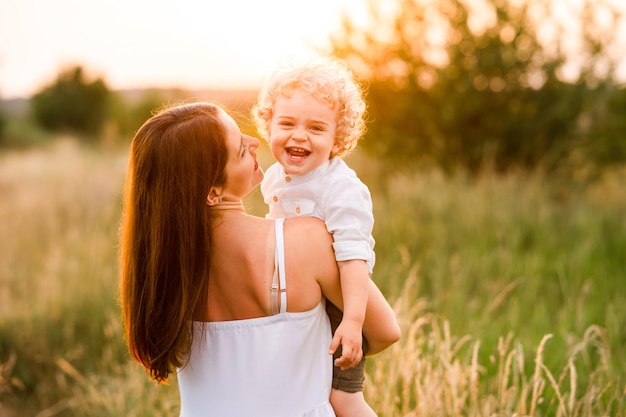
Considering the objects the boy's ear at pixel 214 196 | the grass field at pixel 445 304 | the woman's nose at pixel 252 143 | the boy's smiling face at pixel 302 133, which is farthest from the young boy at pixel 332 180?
the grass field at pixel 445 304

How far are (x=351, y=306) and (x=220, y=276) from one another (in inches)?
15.2

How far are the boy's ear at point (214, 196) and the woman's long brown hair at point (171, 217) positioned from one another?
0.02 meters

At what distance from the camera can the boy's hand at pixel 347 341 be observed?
207cm

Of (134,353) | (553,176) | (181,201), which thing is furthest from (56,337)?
(553,176)

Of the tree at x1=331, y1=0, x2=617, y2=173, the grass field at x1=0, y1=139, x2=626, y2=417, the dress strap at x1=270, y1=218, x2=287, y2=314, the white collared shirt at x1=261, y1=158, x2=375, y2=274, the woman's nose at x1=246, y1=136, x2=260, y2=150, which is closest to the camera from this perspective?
the dress strap at x1=270, y1=218, x2=287, y2=314

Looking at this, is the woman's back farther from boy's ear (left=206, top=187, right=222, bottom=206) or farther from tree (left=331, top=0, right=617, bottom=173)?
tree (left=331, top=0, right=617, bottom=173)

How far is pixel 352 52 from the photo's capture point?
355 inches

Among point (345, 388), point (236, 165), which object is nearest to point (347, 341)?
point (345, 388)

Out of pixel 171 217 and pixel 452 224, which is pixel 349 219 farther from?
pixel 452 224

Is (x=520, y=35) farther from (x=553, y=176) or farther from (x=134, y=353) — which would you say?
(x=134, y=353)

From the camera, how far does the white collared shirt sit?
2.08 meters

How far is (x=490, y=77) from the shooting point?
8.41 meters

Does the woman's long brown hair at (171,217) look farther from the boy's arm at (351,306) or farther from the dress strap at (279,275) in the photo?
the boy's arm at (351,306)

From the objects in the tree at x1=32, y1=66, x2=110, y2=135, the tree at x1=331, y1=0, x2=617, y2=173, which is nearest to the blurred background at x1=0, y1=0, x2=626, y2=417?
the tree at x1=331, y1=0, x2=617, y2=173
